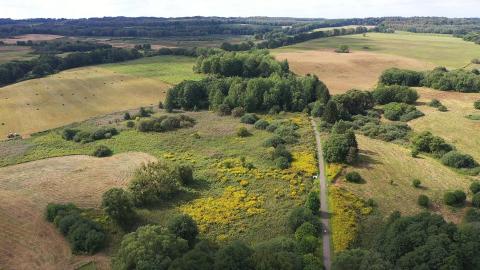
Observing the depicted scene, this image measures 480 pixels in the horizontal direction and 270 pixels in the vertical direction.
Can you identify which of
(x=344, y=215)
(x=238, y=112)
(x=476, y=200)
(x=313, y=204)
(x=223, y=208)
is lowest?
(x=344, y=215)

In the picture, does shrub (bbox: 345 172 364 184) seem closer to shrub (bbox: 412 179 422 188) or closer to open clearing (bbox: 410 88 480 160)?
shrub (bbox: 412 179 422 188)

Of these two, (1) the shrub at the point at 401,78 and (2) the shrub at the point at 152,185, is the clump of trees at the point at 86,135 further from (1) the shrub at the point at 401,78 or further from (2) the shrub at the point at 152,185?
(1) the shrub at the point at 401,78

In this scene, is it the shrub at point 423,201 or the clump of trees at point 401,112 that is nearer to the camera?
the shrub at point 423,201

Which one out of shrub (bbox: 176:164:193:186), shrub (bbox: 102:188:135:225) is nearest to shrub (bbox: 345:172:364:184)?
shrub (bbox: 176:164:193:186)

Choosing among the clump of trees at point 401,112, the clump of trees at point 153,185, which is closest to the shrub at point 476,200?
the clump of trees at point 401,112

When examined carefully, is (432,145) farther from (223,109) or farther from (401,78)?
(401,78)

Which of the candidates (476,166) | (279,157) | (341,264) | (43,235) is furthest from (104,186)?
(476,166)

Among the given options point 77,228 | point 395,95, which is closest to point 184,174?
point 77,228

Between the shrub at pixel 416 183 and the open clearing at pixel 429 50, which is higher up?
the open clearing at pixel 429 50
